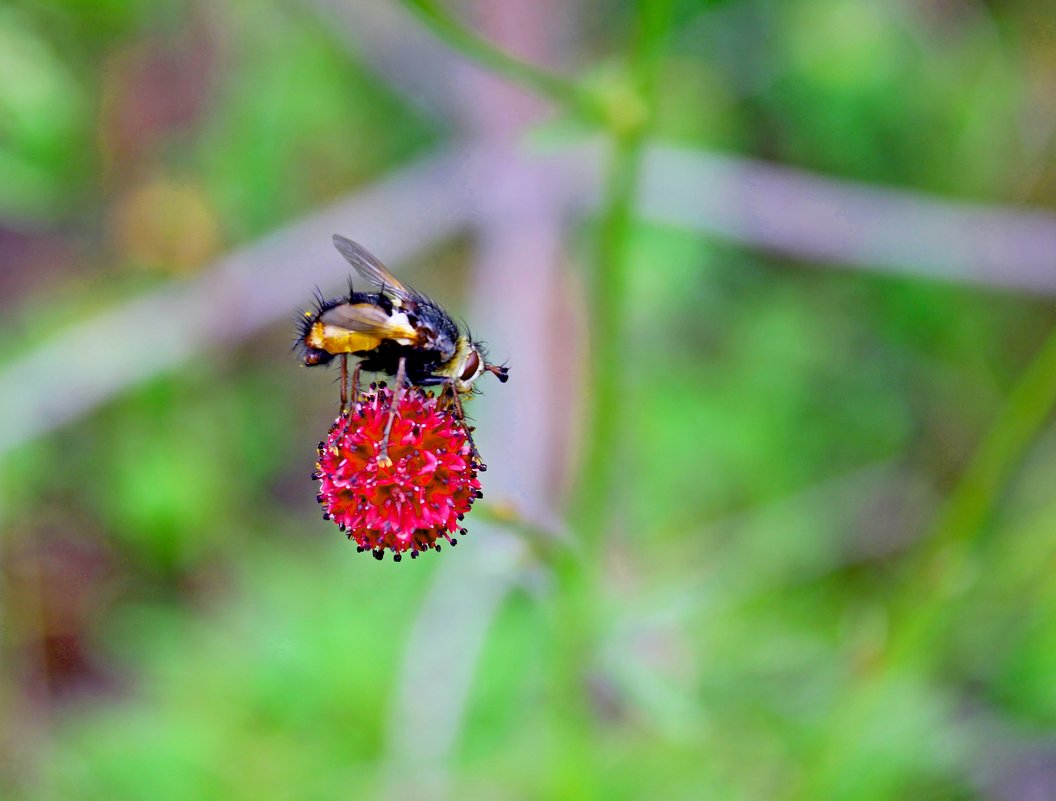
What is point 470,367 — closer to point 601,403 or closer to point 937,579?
point 601,403

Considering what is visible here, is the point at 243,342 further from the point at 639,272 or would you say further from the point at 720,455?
the point at 720,455

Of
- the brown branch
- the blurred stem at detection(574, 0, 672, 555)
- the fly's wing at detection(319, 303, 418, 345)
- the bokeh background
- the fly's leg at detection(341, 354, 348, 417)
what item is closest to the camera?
the fly's wing at detection(319, 303, 418, 345)

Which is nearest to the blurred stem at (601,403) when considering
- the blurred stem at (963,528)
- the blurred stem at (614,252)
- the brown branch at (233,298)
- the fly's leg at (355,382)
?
the blurred stem at (614,252)

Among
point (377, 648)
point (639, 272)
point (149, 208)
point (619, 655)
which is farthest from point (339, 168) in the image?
point (619, 655)

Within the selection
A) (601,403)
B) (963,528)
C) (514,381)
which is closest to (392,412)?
(601,403)

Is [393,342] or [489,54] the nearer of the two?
[393,342]

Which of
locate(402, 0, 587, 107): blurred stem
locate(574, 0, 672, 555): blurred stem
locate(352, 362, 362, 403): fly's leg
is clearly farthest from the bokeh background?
locate(352, 362, 362, 403): fly's leg

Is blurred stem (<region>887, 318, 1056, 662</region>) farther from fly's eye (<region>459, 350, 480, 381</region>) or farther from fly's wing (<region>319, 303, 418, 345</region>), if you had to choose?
fly's wing (<region>319, 303, 418, 345</region>)
